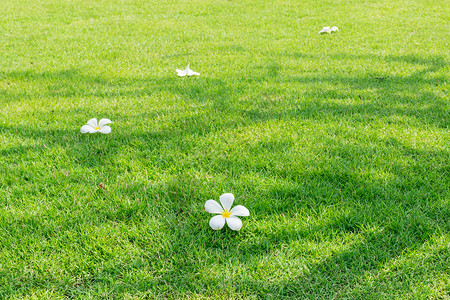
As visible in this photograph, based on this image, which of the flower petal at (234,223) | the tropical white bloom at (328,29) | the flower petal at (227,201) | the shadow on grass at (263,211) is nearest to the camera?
the shadow on grass at (263,211)

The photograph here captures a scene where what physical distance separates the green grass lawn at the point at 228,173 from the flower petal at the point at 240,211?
80 millimetres

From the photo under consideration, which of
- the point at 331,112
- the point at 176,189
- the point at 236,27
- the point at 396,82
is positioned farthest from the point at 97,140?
the point at 236,27

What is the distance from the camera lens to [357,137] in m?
2.69

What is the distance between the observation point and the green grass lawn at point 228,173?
64.2 inches

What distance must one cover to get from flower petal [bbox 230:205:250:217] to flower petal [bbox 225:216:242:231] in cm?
3

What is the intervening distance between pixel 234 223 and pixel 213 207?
0.50 feet

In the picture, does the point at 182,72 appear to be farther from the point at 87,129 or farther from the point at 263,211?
the point at 263,211

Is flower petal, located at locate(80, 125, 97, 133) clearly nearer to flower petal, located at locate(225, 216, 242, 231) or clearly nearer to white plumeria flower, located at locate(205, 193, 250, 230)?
white plumeria flower, located at locate(205, 193, 250, 230)

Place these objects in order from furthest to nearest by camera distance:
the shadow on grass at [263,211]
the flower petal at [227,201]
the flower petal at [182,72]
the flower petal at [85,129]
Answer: the flower petal at [182,72] → the flower petal at [85,129] → the flower petal at [227,201] → the shadow on grass at [263,211]

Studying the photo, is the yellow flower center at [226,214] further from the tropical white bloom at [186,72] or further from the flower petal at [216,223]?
the tropical white bloom at [186,72]

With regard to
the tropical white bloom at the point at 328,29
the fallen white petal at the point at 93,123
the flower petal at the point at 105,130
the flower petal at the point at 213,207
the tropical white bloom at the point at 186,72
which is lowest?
the flower petal at the point at 213,207

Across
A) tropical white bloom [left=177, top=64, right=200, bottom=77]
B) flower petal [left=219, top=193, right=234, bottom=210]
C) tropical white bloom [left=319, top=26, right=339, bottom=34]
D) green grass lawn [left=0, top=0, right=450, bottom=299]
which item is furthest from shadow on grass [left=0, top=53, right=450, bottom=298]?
tropical white bloom [left=319, top=26, right=339, bottom=34]

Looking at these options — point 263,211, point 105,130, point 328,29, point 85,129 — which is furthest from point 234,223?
point 328,29

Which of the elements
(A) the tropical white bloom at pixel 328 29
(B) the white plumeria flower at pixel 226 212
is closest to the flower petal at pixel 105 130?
(B) the white plumeria flower at pixel 226 212
